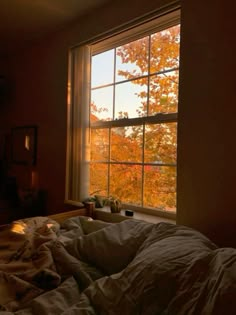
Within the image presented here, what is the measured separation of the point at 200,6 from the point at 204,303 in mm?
1568

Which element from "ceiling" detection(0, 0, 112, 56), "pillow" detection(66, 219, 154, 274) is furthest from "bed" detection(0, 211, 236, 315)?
"ceiling" detection(0, 0, 112, 56)

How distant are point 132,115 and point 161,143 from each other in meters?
0.36

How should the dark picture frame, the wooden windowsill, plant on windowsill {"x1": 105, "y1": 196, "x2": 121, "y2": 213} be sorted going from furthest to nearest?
the dark picture frame, plant on windowsill {"x1": 105, "y1": 196, "x2": 121, "y2": 213}, the wooden windowsill

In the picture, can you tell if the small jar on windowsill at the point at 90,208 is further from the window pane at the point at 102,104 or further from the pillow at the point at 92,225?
the window pane at the point at 102,104

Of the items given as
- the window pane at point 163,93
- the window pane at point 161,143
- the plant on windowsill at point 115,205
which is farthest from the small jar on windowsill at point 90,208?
the window pane at point 163,93

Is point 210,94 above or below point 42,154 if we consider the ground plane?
above

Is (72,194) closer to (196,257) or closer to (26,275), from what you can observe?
(26,275)

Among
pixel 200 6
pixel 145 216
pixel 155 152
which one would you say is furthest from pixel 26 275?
pixel 200 6

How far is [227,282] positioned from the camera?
0.67 meters

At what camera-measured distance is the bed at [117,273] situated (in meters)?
0.72

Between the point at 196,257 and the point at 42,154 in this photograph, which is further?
the point at 42,154

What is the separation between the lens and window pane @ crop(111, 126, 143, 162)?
200cm

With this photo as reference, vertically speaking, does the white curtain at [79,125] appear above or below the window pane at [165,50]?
below

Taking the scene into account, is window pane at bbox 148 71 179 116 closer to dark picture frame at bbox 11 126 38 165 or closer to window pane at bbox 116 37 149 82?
window pane at bbox 116 37 149 82
